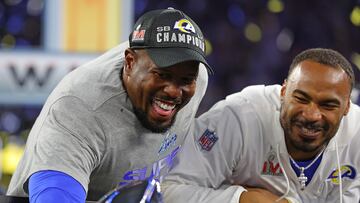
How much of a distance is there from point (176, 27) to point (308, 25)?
1836 mm

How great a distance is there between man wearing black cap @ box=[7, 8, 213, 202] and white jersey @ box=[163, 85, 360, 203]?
0.45ft

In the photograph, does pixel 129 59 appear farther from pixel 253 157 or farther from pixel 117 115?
pixel 253 157

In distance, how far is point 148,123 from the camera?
1601 mm

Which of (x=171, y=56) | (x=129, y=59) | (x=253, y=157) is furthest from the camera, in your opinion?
(x=253, y=157)

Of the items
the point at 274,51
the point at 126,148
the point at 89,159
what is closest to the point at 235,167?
the point at 126,148

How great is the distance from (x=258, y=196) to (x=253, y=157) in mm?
123

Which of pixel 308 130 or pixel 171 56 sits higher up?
pixel 171 56

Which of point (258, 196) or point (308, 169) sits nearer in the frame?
point (258, 196)

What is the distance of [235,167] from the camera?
73.5 inches

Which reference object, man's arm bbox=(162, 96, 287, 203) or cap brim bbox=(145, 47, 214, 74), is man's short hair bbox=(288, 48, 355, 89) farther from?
cap brim bbox=(145, 47, 214, 74)

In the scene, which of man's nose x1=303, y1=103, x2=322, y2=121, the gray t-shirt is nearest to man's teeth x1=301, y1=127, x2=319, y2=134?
man's nose x1=303, y1=103, x2=322, y2=121

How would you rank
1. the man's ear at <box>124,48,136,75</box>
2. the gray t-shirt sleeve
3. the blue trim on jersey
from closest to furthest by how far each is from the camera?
the gray t-shirt sleeve < the man's ear at <box>124,48,136,75</box> < the blue trim on jersey

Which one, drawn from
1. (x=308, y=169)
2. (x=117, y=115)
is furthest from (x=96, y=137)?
(x=308, y=169)

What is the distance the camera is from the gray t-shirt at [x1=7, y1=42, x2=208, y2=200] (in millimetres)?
1462
